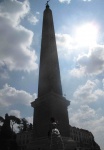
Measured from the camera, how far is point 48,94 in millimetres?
14438

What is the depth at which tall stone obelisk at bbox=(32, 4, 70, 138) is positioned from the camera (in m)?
13.8

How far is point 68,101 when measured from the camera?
50.7ft

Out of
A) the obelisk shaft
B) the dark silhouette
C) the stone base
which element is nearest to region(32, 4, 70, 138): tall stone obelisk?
the obelisk shaft

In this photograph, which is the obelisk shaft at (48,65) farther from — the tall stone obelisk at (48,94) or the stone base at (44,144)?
the stone base at (44,144)

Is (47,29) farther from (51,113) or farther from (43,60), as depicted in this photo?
(51,113)

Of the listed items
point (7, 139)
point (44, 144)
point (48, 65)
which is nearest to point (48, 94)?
point (48, 65)

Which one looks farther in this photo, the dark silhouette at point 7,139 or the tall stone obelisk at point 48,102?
the dark silhouette at point 7,139

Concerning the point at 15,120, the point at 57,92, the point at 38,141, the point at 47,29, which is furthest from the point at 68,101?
the point at 15,120

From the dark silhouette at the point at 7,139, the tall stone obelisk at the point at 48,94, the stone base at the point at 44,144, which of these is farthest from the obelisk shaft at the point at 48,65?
the dark silhouette at the point at 7,139

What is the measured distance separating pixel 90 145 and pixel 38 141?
71803mm

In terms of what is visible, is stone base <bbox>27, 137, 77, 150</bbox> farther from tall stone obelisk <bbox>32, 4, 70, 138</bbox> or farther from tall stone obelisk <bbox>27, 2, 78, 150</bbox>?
tall stone obelisk <bbox>32, 4, 70, 138</bbox>

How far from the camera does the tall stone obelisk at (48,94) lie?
13812mm

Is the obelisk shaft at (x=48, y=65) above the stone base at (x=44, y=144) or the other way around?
above

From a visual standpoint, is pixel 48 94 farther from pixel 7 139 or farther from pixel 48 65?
pixel 7 139
